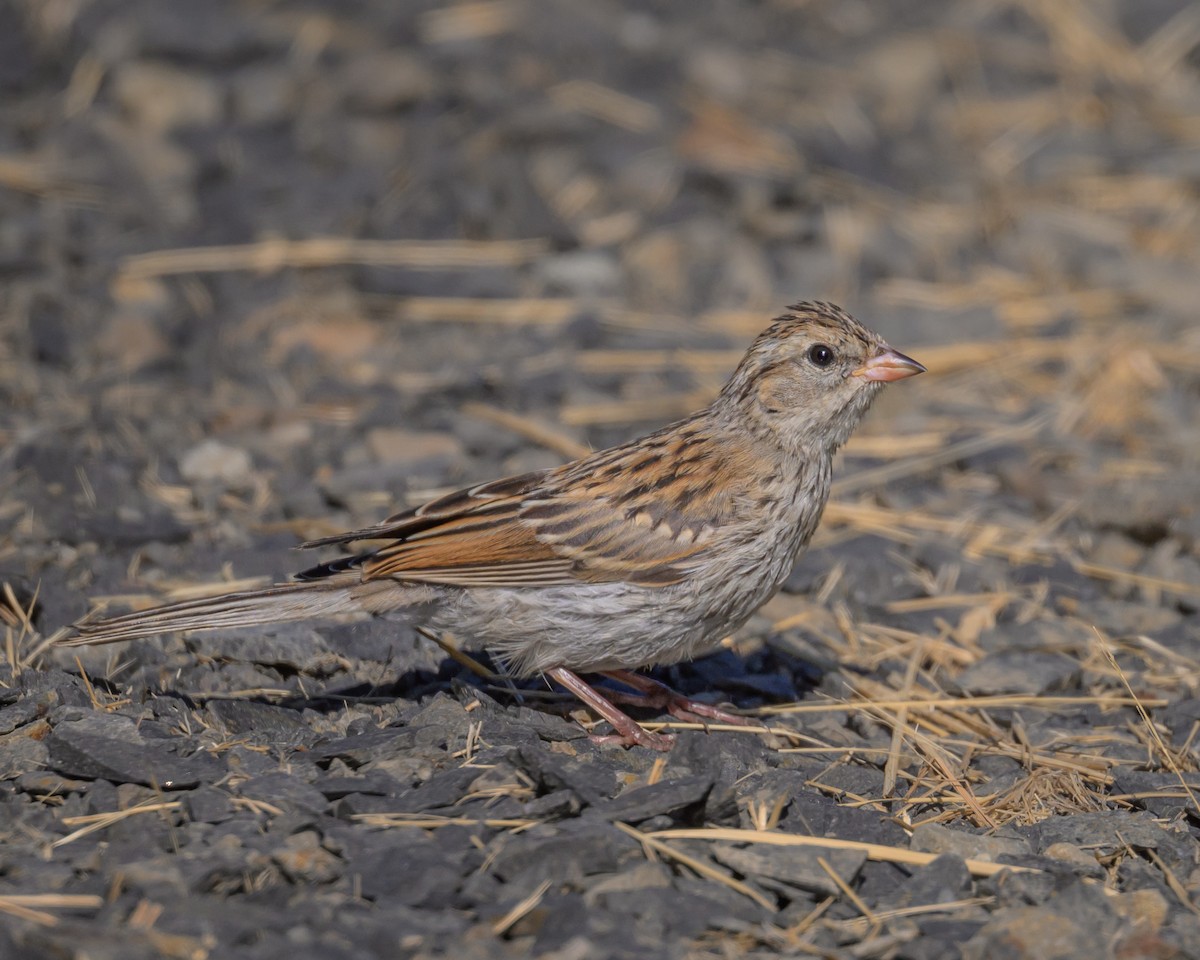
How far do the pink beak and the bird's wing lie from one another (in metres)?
0.71

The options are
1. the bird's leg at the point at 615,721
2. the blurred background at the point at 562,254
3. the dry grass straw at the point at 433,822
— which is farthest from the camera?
the blurred background at the point at 562,254

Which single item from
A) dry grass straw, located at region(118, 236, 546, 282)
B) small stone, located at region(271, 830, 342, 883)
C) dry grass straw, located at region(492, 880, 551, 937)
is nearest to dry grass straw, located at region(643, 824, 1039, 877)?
dry grass straw, located at region(492, 880, 551, 937)

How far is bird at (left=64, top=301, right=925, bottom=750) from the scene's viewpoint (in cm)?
509

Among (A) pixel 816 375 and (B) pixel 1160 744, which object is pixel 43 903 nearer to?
(A) pixel 816 375

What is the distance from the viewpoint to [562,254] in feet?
31.2

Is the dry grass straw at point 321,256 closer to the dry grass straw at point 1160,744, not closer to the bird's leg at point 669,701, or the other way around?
the bird's leg at point 669,701

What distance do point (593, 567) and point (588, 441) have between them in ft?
8.03

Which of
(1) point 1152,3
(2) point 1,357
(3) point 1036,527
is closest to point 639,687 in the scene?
(3) point 1036,527

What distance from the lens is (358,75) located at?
10500mm

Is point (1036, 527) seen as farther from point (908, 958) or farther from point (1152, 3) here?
point (1152, 3)

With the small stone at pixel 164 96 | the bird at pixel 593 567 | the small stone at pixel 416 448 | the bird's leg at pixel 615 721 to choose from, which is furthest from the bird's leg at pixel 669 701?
the small stone at pixel 164 96

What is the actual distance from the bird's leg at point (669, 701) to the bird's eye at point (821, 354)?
1314 millimetres

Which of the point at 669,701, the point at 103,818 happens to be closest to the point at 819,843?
the point at 669,701

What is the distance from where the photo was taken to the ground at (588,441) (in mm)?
4012
